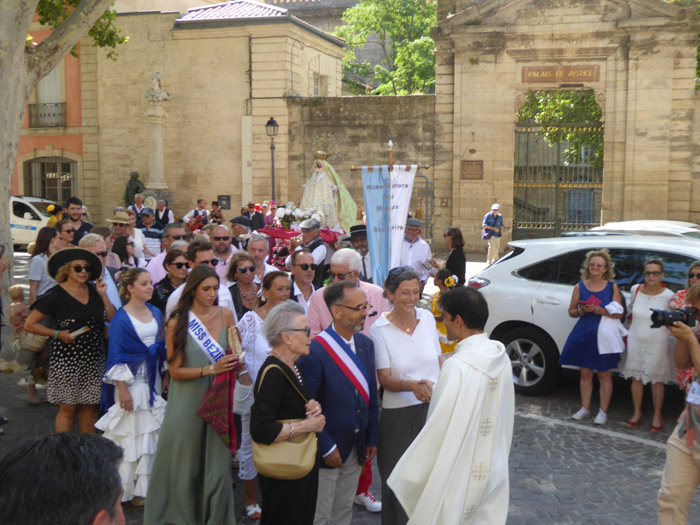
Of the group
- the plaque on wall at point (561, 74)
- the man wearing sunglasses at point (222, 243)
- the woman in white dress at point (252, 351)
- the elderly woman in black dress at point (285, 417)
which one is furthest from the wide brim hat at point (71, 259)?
the plaque on wall at point (561, 74)

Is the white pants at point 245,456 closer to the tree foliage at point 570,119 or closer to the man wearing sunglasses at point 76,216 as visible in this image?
the man wearing sunglasses at point 76,216

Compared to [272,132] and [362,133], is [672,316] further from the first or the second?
[362,133]

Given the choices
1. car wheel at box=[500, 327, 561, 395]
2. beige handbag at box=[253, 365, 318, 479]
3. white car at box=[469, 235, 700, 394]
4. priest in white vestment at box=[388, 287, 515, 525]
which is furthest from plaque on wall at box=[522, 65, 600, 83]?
beige handbag at box=[253, 365, 318, 479]

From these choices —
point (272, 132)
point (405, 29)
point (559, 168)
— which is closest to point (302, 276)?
point (272, 132)

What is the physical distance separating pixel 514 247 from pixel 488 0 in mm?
14679

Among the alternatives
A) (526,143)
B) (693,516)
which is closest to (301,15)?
(526,143)

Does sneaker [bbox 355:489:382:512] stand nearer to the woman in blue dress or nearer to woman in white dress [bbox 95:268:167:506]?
woman in white dress [bbox 95:268:167:506]

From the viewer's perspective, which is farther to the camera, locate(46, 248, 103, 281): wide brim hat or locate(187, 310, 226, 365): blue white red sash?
locate(46, 248, 103, 281): wide brim hat

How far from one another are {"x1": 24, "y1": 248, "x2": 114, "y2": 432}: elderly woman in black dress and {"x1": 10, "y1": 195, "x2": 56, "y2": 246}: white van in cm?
1804

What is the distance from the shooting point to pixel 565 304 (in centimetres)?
802

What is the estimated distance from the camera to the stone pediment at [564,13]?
20.5m

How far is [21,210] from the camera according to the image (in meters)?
23.1

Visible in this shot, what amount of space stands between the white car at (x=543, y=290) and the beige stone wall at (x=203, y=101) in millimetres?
16405

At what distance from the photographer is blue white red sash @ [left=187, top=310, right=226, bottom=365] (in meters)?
4.96
